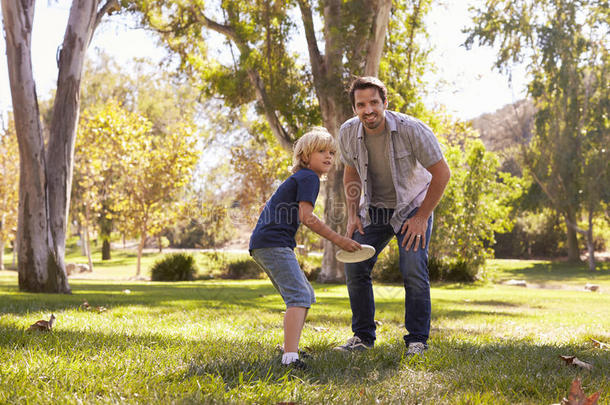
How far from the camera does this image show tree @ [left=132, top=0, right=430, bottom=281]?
1292 centimetres

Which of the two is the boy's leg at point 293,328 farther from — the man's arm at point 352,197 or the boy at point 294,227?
the man's arm at point 352,197

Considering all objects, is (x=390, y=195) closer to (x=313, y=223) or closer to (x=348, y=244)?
(x=348, y=244)

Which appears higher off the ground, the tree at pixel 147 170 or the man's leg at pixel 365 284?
the tree at pixel 147 170

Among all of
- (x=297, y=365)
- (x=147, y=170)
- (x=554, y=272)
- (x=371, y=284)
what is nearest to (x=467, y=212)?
(x=554, y=272)

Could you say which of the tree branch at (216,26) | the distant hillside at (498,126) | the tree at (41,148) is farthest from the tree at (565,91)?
the tree at (41,148)

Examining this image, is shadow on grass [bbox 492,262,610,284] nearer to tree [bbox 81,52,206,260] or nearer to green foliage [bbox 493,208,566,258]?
green foliage [bbox 493,208,566,258]

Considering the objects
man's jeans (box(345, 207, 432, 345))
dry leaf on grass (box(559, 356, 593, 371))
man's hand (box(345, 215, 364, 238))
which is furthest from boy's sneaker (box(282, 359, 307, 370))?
dry leaf on grass (box(559, 356, 593, 371))

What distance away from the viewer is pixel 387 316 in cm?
609

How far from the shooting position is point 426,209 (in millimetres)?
3715

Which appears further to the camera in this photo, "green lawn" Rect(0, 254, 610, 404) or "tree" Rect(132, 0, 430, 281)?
"tree" Rect(132, 0, 430, 281)

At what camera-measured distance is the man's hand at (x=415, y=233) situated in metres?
3.69

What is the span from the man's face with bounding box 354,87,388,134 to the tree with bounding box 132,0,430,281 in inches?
361

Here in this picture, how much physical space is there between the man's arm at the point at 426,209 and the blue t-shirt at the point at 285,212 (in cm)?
86

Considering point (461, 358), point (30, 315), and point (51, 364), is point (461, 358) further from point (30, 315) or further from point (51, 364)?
point (30, 315)
